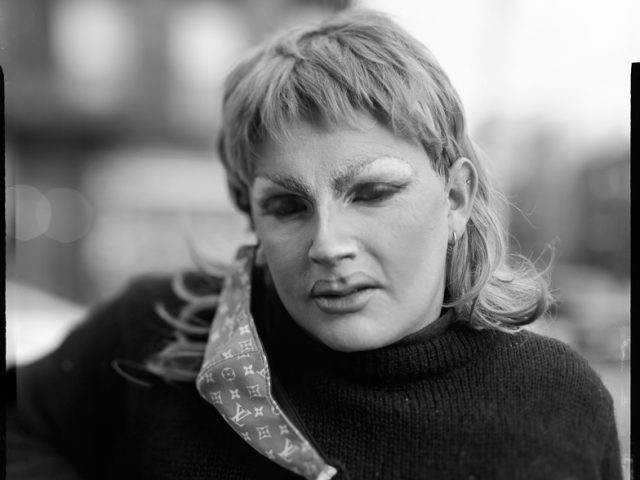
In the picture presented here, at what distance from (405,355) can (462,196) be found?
0.35 m

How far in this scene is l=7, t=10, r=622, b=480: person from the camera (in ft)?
4.36

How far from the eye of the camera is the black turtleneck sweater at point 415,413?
1293mm

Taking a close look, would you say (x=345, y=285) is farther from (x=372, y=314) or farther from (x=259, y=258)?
(x=259, y=258)

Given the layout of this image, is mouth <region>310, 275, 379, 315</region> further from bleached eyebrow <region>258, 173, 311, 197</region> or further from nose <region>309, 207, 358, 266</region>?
bleached eyebrow <region>258, 173, 311, 197</region>

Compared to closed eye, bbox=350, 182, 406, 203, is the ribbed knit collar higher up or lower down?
lower down

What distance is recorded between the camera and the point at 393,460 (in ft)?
4.40

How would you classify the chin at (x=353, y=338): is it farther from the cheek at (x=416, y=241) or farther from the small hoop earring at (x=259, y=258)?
the small hoop earring at (x=259, y=258)

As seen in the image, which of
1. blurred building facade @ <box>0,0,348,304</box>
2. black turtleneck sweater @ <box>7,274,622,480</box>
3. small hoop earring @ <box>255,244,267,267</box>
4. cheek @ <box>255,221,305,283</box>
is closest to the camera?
black turtleneck sweater @ <box>7,274,622,480</box>

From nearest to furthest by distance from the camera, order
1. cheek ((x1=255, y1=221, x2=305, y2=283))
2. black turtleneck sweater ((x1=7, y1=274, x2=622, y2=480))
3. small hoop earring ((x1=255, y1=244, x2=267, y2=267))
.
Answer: black turtleneck sweater ((x1=7, y1=274, x2=622, y2=480)) < cheek ((x1=255, y1=221, x2=305, y2=283)) < small hoop earring ((x1=255, y1=244, x2=267, y2=267))

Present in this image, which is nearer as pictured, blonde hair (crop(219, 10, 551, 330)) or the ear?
blonde hair (crop(219, 10, 551, 330))

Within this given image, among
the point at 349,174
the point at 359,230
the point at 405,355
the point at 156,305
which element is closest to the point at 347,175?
the point at 349,174

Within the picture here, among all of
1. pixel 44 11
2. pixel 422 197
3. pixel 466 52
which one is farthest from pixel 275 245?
pixel 44 11

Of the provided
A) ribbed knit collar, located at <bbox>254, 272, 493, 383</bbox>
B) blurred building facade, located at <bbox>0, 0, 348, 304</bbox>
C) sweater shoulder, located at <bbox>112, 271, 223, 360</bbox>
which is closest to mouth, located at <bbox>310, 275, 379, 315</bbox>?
ribbed knit collar, located at <bbox>254, 272, 493, 383</bbox>

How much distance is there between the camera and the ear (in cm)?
147
